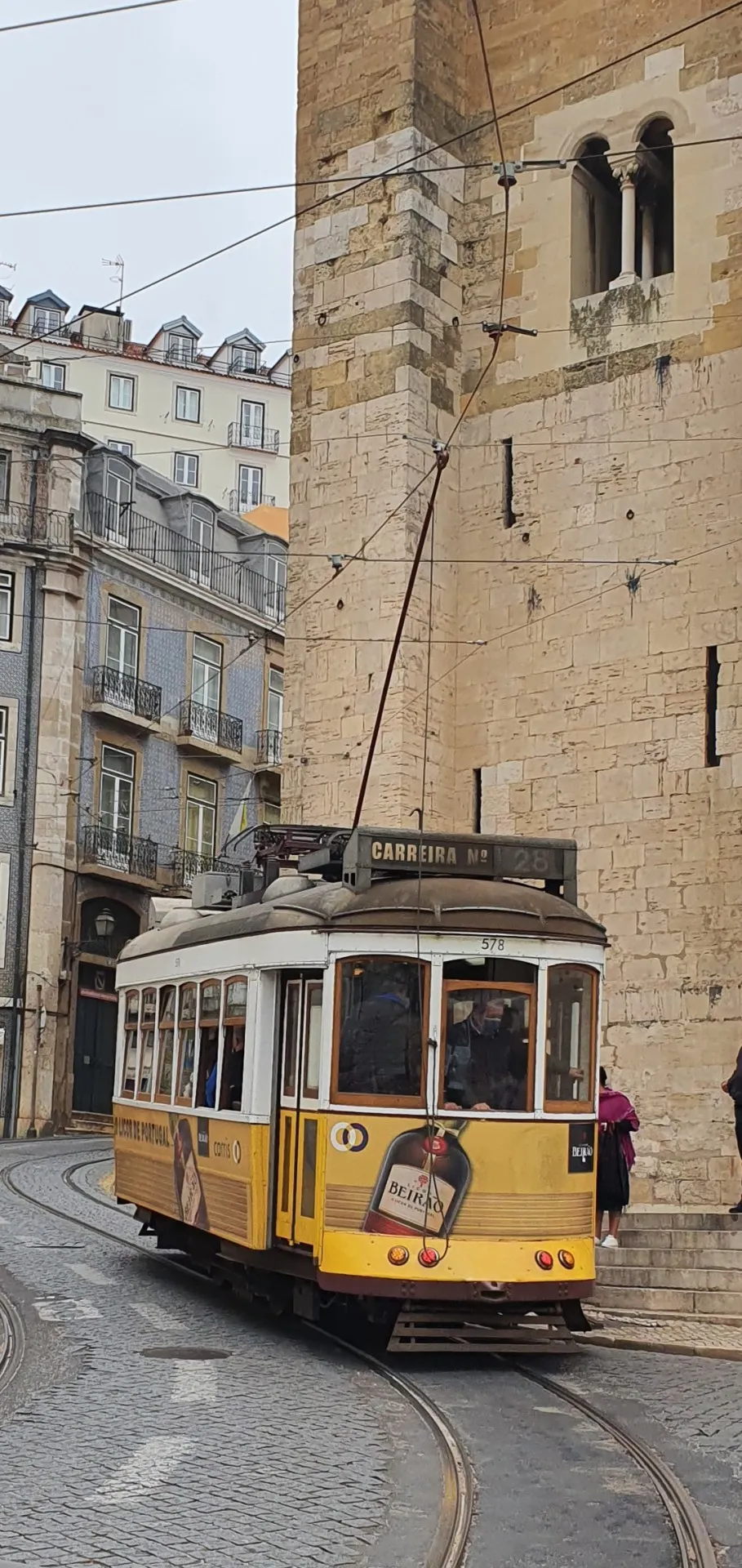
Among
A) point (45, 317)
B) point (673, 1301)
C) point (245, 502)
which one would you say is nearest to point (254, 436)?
point (245, 502)

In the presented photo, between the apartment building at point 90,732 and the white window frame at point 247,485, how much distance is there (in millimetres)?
19272

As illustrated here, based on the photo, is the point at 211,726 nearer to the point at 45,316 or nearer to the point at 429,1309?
the point at 45,316

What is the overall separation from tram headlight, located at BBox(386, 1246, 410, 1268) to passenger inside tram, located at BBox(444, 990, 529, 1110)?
0.75m

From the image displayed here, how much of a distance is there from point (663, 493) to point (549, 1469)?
12.4m

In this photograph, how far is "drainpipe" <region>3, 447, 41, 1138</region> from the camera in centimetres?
3428

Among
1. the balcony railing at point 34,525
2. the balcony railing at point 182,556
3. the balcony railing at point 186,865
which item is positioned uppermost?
the balcony railing at point 182,556

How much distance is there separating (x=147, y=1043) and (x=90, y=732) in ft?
79.4

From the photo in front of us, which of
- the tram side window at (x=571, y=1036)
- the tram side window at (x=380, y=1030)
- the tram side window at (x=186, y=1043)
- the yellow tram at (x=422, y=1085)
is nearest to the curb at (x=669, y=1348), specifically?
the yellow tram at (x=422, y=1085)

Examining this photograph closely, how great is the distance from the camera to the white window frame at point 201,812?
4012cm

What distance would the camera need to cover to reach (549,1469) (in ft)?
24.2

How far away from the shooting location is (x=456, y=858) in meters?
10.7

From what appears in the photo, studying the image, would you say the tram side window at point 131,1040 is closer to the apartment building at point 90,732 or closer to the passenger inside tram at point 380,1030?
the passenger inside tram at point 380,1030

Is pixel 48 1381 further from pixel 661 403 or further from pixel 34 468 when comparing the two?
pixel 34 468

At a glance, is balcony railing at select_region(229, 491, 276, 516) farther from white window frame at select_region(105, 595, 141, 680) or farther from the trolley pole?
the trolley pole
